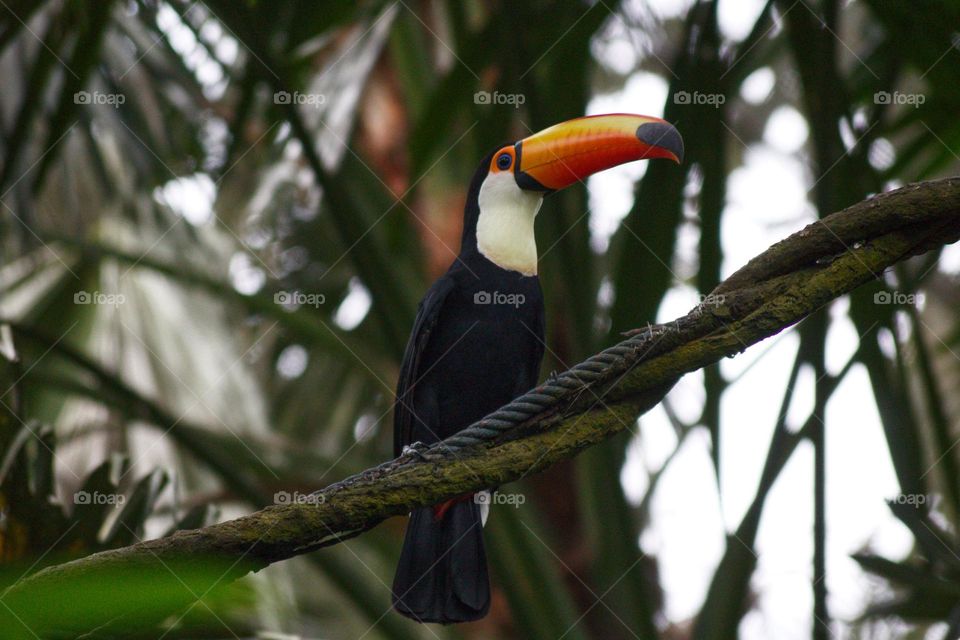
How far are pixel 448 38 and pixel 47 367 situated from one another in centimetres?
240

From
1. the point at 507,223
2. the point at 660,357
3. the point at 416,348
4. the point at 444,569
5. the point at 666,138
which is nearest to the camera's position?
the point at 660,357

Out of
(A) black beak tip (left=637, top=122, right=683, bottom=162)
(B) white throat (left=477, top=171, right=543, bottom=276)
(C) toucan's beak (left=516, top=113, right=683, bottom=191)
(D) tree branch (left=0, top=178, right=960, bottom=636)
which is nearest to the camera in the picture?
(D) tree branch (left=0, top=178, right=960, bottom=636)

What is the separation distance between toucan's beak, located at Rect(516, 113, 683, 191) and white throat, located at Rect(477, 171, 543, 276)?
51 millimetres

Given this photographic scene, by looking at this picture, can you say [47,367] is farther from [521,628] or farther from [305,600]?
[521,628]

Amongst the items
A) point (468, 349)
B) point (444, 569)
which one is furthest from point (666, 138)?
point (444, 569)

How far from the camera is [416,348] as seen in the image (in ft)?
9.29

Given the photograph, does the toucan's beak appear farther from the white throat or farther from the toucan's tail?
the toucan's tail

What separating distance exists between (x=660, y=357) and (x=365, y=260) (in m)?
1.45

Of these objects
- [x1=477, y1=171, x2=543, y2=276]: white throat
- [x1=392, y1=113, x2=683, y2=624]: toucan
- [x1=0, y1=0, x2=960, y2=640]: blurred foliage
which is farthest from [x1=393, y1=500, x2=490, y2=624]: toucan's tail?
[x1=477, y1=171, x2=543, y2=276]: white throat

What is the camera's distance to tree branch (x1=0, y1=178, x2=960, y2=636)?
5.05 ft

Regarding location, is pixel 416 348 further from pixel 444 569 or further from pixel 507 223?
pixel 444 569

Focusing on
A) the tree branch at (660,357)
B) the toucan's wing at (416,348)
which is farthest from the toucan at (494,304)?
the tree branch at (660,357)

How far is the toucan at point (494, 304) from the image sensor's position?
9.39 feet

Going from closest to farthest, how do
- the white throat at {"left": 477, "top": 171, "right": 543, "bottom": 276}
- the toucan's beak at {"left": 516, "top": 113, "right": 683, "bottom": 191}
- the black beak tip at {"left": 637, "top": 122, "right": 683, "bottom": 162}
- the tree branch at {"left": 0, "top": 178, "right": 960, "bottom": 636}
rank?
the tree branch at {"left": 0, "top": 178, "right": 960, "bottom": 636}, the black beak tip at {"left": 637, "top": 122, "right": 683, "bottom": 162}, the toucan's beak at {"left": 516, "top": 113, "right": 683, "bottom": 191}, the white throat at {"left": 477, "top": 171, "right": 543, "bottom": 276}
